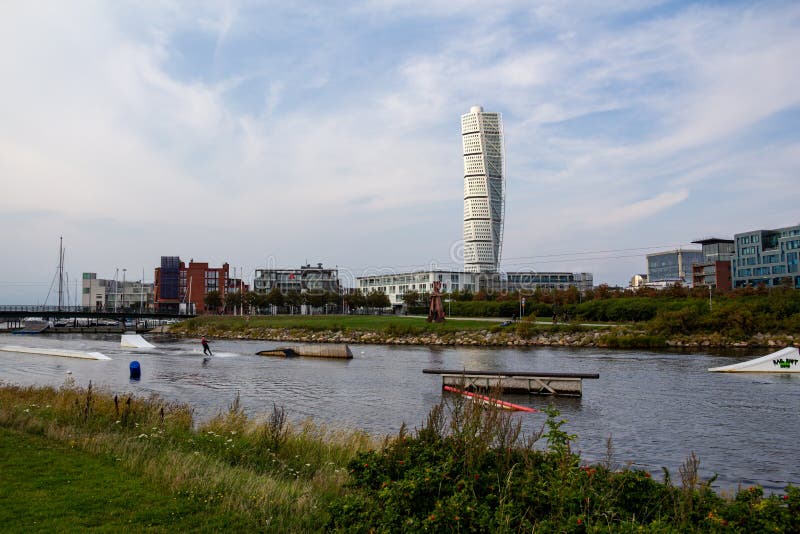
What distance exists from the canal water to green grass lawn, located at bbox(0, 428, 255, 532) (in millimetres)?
6918

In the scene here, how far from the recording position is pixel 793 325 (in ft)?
261

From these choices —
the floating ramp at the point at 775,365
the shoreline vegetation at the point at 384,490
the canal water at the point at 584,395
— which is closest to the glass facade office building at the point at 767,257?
the canal water at the point at 584,395

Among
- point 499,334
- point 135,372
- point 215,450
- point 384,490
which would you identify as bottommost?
point 499,334

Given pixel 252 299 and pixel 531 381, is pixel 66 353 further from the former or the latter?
pixel 252 299

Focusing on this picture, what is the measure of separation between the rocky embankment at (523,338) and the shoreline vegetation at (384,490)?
236 feet

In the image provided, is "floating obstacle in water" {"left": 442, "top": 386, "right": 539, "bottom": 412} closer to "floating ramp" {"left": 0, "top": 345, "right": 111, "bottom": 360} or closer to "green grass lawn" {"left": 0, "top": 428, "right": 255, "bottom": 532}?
"green grass lawn" {"left": 0, "top": 428, "right": 255, "bottom": 532}

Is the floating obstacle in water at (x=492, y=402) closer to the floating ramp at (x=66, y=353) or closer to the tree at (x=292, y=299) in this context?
the floating ramp at (x=66, y=353)

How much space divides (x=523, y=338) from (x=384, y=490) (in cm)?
8208

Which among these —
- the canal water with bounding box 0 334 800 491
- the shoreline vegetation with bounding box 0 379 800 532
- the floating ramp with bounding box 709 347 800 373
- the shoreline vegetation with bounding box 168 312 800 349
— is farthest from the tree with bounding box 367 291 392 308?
the shoreline vegetation with bounding box 0 379 800 532

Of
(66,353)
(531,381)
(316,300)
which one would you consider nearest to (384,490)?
(531,381)

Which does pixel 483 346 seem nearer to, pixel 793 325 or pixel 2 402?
pixel 793 325

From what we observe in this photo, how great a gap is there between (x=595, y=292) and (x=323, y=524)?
5094 inches

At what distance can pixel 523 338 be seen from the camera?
8912cm

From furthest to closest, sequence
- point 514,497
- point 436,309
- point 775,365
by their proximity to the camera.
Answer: point 436,309, point 775,365, point 514,497
